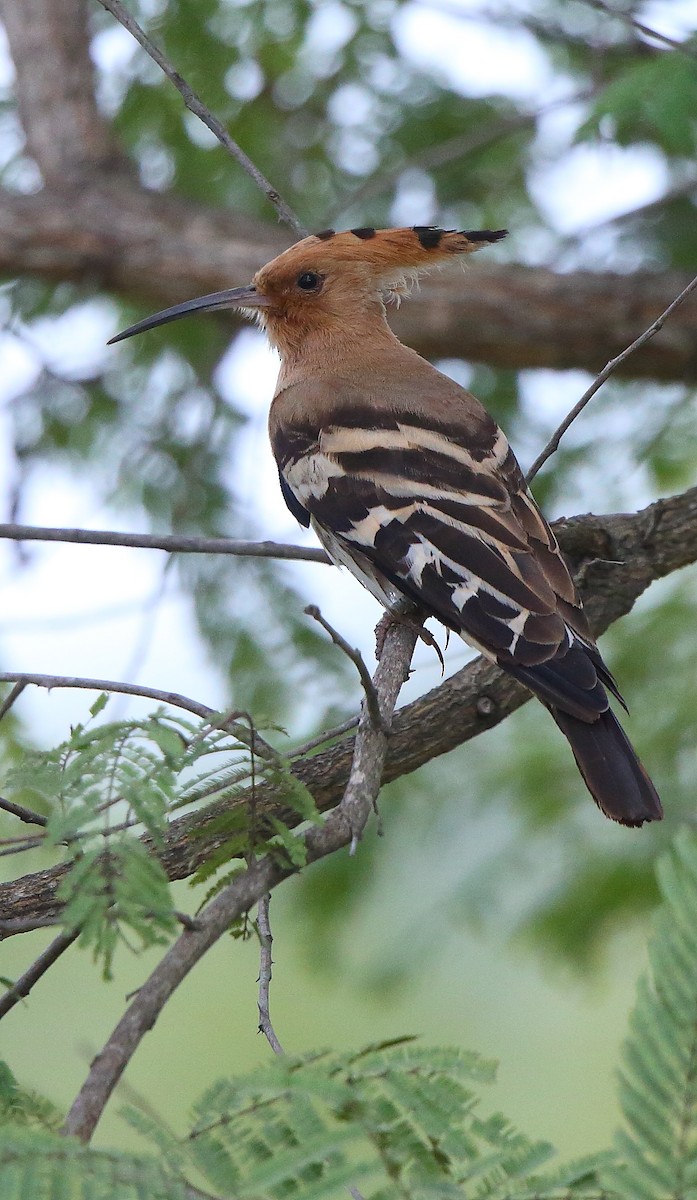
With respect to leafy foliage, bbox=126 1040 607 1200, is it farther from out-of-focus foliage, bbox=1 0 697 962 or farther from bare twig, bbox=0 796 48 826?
out-of-focus foliage, bbox=1 0 697 962

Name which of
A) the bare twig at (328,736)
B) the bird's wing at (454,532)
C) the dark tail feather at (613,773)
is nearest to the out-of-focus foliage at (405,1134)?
the bare twig at (328,736)

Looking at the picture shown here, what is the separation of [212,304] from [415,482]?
0.77 metres

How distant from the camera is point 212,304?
2.64m

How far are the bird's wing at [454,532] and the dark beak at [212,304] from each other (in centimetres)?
36

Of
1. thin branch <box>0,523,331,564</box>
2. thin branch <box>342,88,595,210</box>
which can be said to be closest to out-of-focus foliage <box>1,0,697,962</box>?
thin branch <box>342,88,595,210</box>

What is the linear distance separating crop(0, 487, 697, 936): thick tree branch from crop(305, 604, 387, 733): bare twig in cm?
14

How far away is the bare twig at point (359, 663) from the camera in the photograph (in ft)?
3.67

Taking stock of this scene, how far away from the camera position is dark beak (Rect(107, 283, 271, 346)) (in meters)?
2.61

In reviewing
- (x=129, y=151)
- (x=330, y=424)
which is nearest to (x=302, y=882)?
(x=330, y=424)

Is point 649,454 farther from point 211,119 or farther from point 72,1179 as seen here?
point 72,1179

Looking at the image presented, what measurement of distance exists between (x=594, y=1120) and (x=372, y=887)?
2.96 meters

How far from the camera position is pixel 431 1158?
833 millimetres

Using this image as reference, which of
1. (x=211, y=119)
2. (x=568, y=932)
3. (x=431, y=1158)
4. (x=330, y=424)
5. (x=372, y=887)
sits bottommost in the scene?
(x=431, y=1158)

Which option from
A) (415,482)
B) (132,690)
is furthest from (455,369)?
(132,690)
